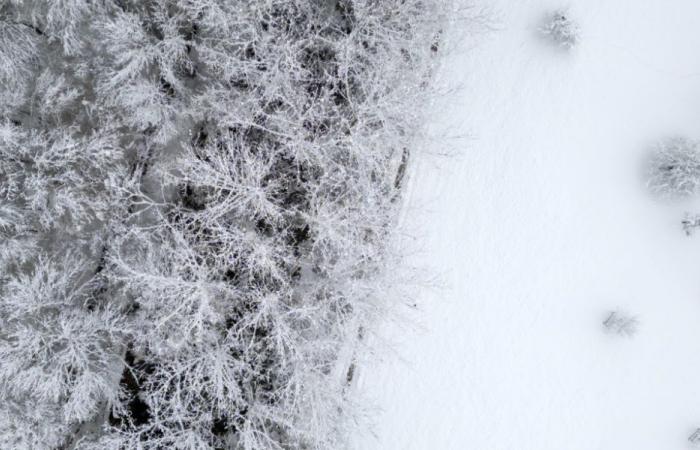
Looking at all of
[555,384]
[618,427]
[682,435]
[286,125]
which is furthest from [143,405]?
[682,435]

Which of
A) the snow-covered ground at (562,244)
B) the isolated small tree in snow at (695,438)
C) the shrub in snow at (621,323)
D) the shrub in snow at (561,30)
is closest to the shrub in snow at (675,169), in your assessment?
the snow-covered ground at (562,244)

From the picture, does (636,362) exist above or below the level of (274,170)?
below

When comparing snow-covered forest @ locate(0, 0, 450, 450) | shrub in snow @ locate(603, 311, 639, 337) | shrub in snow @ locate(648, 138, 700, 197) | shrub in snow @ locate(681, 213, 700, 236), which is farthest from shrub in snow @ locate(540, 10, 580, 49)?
shrub in snow @ locate(603, 311, 639, 337)

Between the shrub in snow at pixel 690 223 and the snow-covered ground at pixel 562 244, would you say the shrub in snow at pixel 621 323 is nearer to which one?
the snow-covered ground at pixel 562 244

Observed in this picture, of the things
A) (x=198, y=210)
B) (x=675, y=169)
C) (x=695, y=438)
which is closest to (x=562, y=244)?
(x=675, y=169)

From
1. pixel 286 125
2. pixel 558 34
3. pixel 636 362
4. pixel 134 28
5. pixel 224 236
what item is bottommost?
pixel 636 362

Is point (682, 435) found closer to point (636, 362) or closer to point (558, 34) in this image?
point (636, 362)
